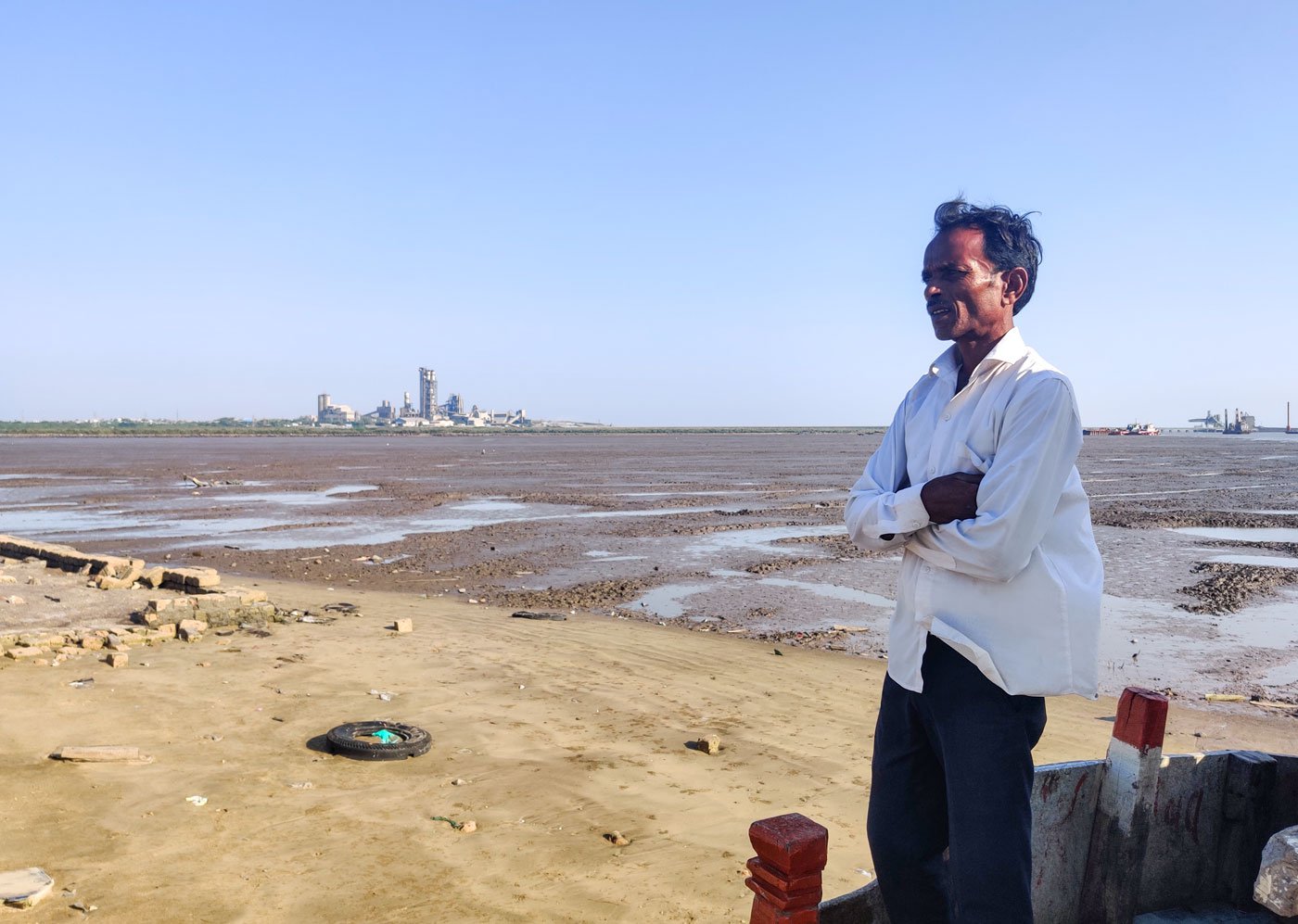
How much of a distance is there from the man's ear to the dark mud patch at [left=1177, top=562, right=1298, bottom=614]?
10.6m

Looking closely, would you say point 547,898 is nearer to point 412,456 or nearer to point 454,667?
point 454,667

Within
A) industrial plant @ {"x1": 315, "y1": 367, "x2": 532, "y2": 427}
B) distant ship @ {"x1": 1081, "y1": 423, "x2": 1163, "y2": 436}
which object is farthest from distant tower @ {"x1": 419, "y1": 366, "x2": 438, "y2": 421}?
distant ship @ {"x1": 1081, "y1": 423, "x2": 1163, "y2": 436}

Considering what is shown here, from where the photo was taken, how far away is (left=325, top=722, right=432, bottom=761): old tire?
18.8ft

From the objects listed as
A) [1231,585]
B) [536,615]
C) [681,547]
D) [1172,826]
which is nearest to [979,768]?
[1172,826]

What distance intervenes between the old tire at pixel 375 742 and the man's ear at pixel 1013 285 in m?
4.62

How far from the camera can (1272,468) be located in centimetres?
4447

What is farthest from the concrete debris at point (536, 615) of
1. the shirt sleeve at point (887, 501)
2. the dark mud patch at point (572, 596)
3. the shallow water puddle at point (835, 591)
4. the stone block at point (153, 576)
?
the shirt sleeve at point (887, 501)

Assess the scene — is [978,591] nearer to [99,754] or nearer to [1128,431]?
[99,754]

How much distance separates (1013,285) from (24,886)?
4.51 metres

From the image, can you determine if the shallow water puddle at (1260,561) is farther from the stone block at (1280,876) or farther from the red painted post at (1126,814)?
the stone block at (1280,876)

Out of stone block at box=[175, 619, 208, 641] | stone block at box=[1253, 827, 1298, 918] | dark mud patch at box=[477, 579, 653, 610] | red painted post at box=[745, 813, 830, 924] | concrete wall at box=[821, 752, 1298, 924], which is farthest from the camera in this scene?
dark mud patch at box=[477, 579, 653, 610]

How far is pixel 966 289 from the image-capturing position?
2.38 m

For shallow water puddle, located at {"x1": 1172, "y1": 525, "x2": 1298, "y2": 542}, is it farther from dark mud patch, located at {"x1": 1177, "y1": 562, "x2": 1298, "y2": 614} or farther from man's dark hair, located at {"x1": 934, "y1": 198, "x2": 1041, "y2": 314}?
man's dark hair, located at {"x1": 934, "y1": 198, "x2": 1041, "y2": 314}

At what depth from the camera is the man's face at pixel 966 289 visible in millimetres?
2377
